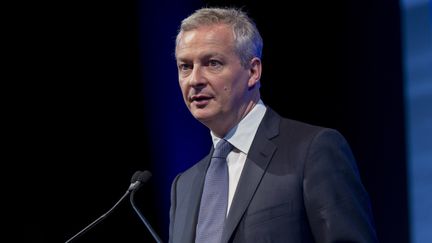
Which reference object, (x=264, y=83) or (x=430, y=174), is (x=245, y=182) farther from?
(x=264, y=83)

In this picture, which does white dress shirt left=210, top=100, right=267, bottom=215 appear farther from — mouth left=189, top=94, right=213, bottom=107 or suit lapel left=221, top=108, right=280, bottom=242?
mouth left=189, top=94, right=213, bottom=107

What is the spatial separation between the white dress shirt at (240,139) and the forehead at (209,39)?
0.24 metres

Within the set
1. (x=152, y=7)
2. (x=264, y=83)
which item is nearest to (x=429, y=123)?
(x=264, y=83)

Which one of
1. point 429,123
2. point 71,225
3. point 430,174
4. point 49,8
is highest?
point 49,8

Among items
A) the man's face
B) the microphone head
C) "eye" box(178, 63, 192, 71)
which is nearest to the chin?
the man's face

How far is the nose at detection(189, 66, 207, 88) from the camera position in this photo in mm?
2107

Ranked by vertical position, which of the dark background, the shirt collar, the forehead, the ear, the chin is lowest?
the dark background

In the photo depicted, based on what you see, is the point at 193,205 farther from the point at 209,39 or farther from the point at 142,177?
the point at 209,39

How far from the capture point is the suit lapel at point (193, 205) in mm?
2143

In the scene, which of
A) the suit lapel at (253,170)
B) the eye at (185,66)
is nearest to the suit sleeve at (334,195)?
the suit lapel at (253,170)

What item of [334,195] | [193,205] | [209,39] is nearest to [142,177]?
→ [193,205]

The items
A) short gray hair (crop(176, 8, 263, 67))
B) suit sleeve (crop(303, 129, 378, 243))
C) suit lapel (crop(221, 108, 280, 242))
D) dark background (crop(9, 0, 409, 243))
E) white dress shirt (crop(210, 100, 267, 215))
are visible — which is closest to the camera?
suit sleeve (crop(303, 129, 378, 243))

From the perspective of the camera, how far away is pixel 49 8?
3.92m

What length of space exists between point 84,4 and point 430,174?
2297 millimetres
